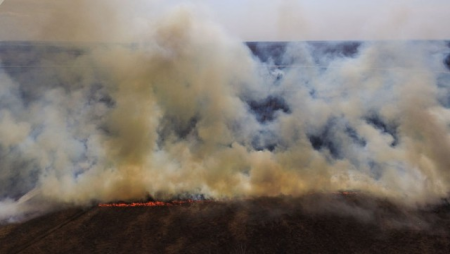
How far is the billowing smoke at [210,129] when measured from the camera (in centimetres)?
1816

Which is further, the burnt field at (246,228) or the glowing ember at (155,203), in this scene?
the glowing ember at (155,203)

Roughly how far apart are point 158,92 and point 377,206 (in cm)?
1421

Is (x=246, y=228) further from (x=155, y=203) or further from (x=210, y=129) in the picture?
(x=210, y=129)

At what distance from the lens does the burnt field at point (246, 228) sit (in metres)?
13.2

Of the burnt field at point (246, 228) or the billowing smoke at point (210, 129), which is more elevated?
the billowing smoke at point (210, 129)

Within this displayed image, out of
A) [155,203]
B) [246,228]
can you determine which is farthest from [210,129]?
[246,228]

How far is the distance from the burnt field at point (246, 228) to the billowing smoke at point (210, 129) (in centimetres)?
129

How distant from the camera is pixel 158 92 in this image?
21.1 metres

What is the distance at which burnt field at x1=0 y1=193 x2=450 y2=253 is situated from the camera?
43.5 ft

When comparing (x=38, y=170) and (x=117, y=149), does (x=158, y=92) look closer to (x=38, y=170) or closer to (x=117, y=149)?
(x=117, y=149)

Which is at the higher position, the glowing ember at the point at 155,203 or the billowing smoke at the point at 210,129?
the billowing smoke at the point at 210,129

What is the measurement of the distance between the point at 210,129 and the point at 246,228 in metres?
7.77

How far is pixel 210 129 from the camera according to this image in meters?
20.6

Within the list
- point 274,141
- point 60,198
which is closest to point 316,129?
point 274,141
